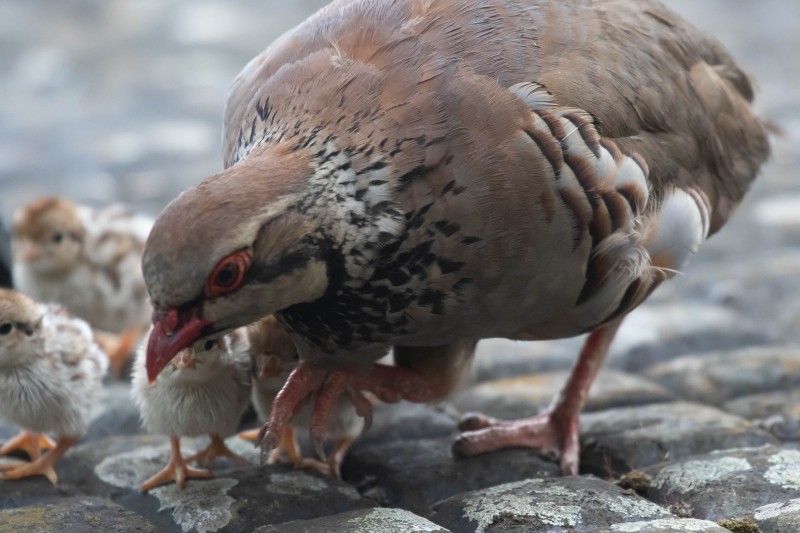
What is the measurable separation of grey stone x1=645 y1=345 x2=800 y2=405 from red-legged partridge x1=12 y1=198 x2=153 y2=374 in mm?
2990

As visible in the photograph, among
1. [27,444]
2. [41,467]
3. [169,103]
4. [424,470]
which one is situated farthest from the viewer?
[169,103]

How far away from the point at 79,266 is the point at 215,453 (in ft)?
8.60

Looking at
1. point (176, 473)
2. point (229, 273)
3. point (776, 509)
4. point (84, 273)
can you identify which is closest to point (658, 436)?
point (776, 509)

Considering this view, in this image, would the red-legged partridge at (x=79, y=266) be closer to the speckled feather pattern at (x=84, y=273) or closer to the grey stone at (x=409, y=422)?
the speckled feather pattern at (x=84, y=273)

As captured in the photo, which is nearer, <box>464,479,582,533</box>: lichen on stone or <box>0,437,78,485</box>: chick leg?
<box>464,479,582,533</box>: lichen on stone

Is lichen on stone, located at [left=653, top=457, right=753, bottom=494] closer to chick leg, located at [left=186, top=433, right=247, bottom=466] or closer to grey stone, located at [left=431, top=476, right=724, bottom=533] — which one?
grey stone, located at [left=431, top=476, right=724, bottom=533]

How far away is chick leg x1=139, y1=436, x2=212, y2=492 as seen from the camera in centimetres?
410

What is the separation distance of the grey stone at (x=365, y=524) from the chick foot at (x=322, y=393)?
1.15 feet

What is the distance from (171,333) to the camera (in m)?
3.41

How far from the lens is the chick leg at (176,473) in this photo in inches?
161

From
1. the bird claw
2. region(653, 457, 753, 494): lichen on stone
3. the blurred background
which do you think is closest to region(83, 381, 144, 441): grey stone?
the bird claw

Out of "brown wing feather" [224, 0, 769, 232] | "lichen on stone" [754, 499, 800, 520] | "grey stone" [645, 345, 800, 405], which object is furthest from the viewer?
"grey stone" [645, 345, 800, 405]

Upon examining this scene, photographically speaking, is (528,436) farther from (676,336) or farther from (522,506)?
(676,336)

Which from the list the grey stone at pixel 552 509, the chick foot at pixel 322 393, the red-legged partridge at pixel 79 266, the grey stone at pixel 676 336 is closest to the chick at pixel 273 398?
the chick foot at pixel 322 393
